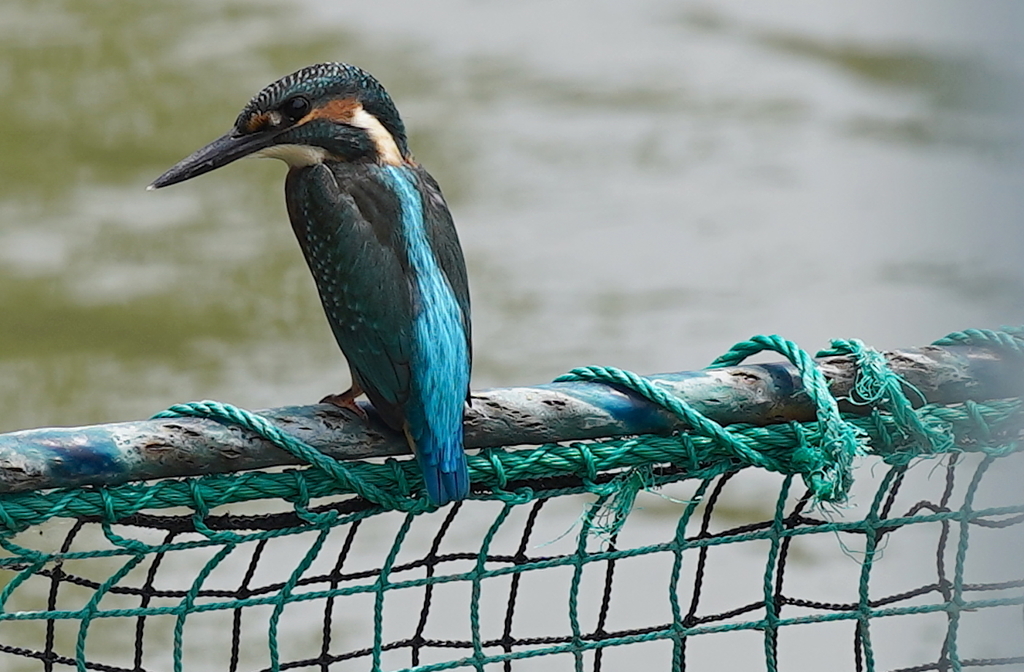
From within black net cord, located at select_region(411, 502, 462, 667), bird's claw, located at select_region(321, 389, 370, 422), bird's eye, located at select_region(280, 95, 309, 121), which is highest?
bird's eye, located at select_region(280, 95, 309, 121)

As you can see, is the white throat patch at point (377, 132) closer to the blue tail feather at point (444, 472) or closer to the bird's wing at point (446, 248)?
the bird's wing at point (446, 248)

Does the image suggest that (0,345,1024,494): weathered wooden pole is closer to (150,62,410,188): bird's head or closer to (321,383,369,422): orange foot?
(321,383,369,422): orange foot

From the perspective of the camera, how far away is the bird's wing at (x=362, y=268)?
1.04m

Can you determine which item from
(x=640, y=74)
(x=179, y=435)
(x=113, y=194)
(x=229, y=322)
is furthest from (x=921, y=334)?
(x=179, y=435)

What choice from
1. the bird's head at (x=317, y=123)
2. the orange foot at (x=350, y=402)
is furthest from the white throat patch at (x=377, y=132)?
the orange foot at (x=350, y=402)

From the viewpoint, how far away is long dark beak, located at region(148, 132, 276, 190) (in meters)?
1.17

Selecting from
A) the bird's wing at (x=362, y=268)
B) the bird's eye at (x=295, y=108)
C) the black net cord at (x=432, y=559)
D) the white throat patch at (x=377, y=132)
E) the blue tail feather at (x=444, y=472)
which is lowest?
the black net cord at (x=432, y=559)

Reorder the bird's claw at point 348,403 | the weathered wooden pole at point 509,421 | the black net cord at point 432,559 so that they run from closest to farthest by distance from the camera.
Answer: the weathered wooden pole at point 509,421, the bird's claw at point 348,403, the black net cord at point 432,559

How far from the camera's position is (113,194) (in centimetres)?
352

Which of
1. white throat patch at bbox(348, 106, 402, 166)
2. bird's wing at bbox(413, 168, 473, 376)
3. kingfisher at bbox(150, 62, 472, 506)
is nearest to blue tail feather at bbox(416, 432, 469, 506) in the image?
kingfisher at bbox(150, 62, 472, 506)

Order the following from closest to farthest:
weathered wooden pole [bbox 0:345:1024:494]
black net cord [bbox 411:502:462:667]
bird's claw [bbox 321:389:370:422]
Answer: weathered wooden pole [bbox 0:345:1024:494], bird's claw [bbox 321:389:370:422], black net cord [bbox 411:502:462:667]

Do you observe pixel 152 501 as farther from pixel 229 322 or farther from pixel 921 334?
pixel 921 334

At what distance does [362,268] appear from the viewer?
108 cm

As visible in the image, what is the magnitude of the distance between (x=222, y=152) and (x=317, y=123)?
89 millimetres
